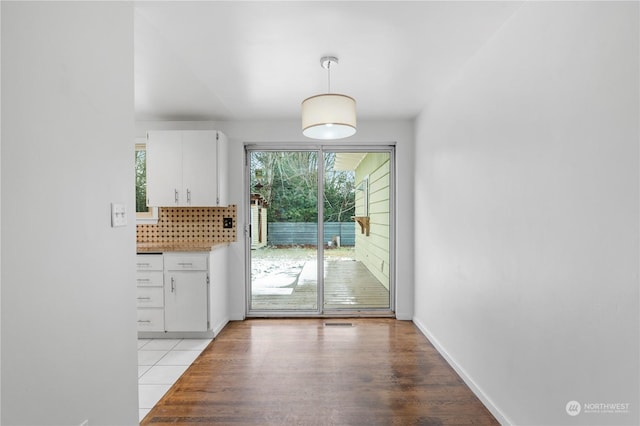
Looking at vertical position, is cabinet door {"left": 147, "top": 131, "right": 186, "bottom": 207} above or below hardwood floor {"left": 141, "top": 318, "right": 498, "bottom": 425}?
above

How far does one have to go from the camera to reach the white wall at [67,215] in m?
→ 1.16

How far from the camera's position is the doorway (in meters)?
4.43

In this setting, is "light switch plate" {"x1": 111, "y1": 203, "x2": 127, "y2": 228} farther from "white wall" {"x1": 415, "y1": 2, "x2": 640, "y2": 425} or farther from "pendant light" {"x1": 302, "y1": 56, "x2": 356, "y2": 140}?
"white wall" {"x1": 415, "y1": 2, "x2": 640, "y2": 425}

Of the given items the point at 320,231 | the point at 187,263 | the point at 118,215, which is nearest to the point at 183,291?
the point at 187,263

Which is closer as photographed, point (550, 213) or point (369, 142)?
point (550, 213)

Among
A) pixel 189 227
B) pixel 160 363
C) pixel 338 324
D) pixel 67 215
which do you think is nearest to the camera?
pixel 67 215

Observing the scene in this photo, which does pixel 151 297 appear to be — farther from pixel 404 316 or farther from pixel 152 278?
pixel 404 316

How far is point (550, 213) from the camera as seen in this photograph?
1.68 m

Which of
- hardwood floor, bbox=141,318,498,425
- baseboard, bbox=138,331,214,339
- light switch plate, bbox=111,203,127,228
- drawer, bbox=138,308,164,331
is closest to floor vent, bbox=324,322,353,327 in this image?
hardwood floor, bbox=141,318,498,425

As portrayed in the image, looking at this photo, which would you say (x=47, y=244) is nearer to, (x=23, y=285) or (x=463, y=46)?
(x=23, y=285)

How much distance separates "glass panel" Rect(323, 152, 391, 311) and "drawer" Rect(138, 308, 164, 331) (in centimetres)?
193

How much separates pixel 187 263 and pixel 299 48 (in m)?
2.37

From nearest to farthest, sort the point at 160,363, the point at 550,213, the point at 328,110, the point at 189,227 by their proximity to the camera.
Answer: the point at 550,213, the point at 328,110, the point at 160,363, the point at 189,227

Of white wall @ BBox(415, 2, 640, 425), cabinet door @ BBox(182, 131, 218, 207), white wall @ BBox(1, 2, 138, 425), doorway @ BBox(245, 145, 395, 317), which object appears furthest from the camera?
doorway @ BBox(245, 145, 395, 317)
